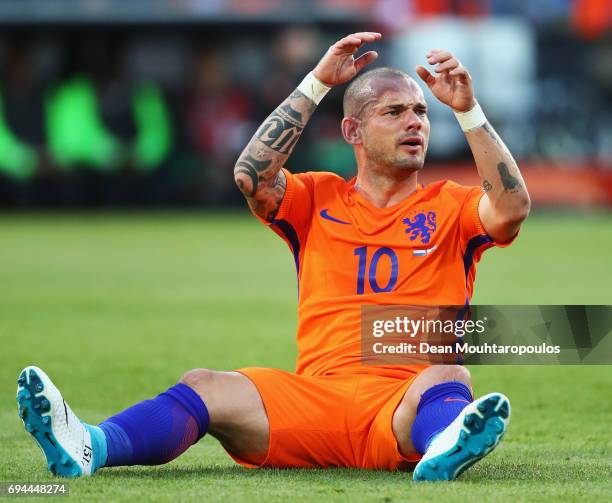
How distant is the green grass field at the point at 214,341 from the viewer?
16.4 feet

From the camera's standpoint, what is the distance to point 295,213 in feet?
19.2

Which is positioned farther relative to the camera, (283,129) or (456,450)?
(283,129)

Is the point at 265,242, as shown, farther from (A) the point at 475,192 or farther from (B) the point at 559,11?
(A) the point at 475,192

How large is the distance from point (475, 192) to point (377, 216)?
444 mm

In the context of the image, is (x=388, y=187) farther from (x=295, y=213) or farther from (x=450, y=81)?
(x=450, y=81)

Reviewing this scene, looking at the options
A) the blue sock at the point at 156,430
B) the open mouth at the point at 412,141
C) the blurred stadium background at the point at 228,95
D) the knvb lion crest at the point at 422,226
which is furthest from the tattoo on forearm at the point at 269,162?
the blurred stadium background at the point at 228,95

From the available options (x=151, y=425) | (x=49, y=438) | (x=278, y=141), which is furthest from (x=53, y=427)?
(x=278, y=141)

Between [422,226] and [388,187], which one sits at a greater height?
[388,187]

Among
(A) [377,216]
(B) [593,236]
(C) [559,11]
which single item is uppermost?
(C) [559,11]

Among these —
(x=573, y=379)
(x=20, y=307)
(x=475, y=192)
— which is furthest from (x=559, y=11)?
(x=475, y=192)

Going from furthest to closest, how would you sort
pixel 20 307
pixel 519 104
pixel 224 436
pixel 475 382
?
pixel 519 104 → pixel 20 307 → pixel 475 382 → pixel 224 436

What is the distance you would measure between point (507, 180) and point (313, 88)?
103 cm

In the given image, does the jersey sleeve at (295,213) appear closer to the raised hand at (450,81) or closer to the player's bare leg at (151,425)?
the raised hand at (450,81)

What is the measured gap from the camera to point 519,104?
2661 centimetres
